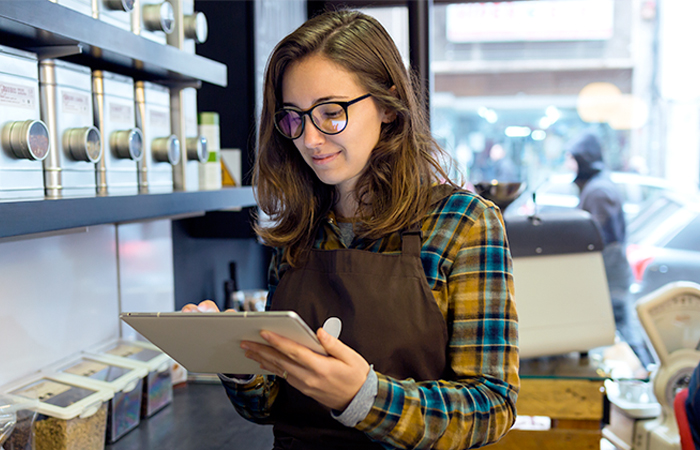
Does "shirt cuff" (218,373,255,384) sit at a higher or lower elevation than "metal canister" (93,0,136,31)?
lower

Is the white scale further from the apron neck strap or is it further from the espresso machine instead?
the apron neck strap

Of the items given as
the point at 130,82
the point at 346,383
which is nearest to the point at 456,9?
the point at 130,82

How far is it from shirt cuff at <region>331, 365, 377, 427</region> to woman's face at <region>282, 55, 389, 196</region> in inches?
16.1

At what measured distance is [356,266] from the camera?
→ 1200 mm

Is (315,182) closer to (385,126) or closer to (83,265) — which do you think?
(385,126)

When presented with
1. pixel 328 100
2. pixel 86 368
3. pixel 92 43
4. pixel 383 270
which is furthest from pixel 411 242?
pixel 86 368

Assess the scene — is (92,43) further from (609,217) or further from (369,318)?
(609,217)

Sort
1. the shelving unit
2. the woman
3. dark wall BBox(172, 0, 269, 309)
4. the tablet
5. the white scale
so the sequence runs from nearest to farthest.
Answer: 1. the tablet
2. the shelving unit
3. the woman
4. the white scale
5. dark wall BBox(172, 0, 269, 309)

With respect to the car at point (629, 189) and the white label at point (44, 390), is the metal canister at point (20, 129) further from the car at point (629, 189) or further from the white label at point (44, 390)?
the car at point (629, 189)

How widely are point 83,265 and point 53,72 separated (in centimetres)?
68

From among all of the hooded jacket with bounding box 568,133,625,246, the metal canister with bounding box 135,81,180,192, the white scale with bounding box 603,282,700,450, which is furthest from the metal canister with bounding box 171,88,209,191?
the hooded jacket with bounding box 568,133,625,246

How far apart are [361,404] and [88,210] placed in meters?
0.60

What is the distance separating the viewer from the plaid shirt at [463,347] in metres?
1.02

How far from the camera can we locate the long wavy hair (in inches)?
47.0
